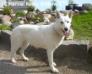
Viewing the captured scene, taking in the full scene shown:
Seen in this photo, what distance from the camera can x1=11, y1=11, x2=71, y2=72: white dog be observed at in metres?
7.28

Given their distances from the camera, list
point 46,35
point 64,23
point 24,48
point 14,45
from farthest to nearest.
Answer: point 24,48
point 14,45
point 46,35
point 64,23

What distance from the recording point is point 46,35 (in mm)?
7762

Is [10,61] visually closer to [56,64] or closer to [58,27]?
[56,64]

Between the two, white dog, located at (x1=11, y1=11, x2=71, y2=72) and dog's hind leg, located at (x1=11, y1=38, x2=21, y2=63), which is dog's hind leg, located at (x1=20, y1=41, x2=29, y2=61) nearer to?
white dog, located at (x1=11, y1=11, x2=71, y2=72)

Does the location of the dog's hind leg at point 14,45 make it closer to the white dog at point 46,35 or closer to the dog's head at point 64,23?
the white dog at point 46,35

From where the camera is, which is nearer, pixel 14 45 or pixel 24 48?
pixel 14 45

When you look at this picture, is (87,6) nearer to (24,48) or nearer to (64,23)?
(24,48)

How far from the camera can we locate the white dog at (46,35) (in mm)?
7281

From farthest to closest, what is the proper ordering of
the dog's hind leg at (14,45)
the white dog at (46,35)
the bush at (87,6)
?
the bush at (87,6) → the dog's hind leg at (14,45) → the white dog at (46,35)

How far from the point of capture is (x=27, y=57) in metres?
9.23

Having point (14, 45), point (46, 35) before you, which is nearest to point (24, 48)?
point (14, 45)

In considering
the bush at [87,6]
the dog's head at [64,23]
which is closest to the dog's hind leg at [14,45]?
the dog's head at [64,23]

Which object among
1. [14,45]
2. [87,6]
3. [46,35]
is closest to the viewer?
[46,35]

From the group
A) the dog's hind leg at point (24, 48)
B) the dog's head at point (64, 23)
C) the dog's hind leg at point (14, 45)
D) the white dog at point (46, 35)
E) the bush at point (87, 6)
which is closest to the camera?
the dog's head at point (64, 23)
